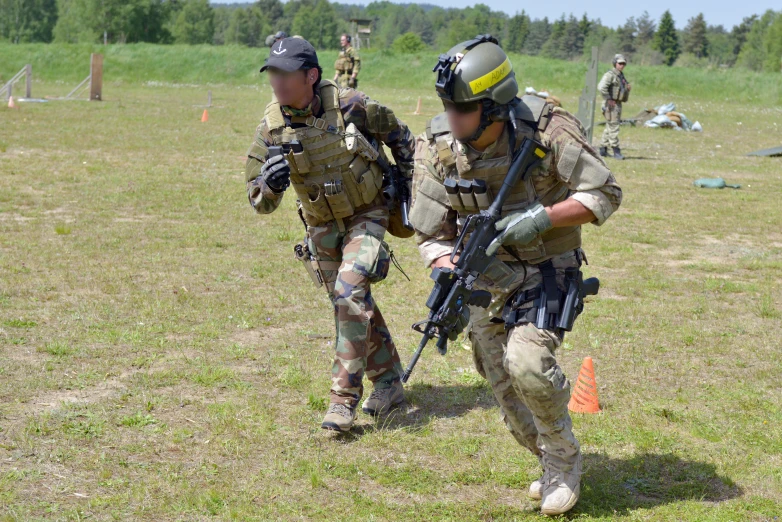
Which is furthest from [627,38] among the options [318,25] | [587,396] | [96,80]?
[587,396]

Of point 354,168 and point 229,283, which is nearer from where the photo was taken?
point 354,168

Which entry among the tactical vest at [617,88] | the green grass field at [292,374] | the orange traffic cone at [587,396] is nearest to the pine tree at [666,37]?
the tactical vest at [617,88]

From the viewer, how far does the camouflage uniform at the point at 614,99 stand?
20.5 m

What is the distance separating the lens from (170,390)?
20.8 feet

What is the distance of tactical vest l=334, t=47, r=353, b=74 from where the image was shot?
2667 cm

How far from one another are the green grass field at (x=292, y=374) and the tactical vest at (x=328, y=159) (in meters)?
1.45

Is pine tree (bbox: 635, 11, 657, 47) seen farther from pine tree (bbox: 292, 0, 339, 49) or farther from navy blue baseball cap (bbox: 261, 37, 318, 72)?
navy blue baseball cap (bbox: 261, 37, 318, 72)

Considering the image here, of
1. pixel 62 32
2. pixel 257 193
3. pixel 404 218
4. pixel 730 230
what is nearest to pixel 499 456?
pixel 404 218

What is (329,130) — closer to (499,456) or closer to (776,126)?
(499,456)

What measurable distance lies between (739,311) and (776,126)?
25108 millimetres

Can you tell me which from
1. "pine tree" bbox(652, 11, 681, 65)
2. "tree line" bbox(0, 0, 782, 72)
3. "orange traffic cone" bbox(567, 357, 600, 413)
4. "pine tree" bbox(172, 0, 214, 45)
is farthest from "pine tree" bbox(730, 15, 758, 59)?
"orange traffic cone" bbox(567, 357, 600, 413)

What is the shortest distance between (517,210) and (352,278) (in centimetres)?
157

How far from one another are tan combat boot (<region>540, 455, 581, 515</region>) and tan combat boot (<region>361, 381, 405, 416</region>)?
1776mm

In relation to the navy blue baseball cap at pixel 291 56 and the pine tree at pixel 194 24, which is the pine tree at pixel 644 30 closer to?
the pine tree at pixel 194 24
